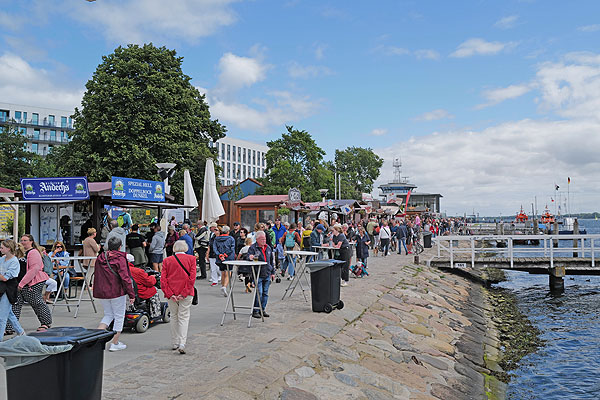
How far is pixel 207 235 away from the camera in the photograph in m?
15.5

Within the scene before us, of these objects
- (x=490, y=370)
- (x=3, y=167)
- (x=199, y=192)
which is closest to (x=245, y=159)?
(x=3, y=167)

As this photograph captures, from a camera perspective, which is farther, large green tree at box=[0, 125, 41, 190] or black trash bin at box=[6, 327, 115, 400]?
large green tree at box=[0, 125, 41, 190]

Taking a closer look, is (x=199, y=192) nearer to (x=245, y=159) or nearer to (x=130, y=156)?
(x=130, y=156)

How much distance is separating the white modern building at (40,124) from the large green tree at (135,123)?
59.8m

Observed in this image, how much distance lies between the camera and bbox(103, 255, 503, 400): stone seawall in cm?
638

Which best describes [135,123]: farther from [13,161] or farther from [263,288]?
[13,161]

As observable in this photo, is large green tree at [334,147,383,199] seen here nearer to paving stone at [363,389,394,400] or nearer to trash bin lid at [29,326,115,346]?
paving stone at [363,389,394,400]

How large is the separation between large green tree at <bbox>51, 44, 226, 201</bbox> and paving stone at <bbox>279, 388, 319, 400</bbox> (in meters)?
25.9

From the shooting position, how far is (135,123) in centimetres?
3097

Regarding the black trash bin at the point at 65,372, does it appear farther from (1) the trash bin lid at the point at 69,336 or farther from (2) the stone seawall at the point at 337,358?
(2) the stone seawall at the point at 337,358

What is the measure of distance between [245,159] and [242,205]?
7842 cm

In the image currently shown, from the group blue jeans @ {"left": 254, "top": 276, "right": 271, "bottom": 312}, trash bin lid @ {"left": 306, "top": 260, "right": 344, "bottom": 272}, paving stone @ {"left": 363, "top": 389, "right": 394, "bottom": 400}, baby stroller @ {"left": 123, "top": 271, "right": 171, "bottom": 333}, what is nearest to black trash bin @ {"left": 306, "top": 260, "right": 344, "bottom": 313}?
trash bin lid @ {"left": 306, "top": 260, "right": 344, "bottom": 272}

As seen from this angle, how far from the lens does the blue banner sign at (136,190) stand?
47.1 feet

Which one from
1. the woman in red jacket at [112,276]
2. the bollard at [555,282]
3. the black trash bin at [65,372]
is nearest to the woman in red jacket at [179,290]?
the woman in red jacket at [112,276]
